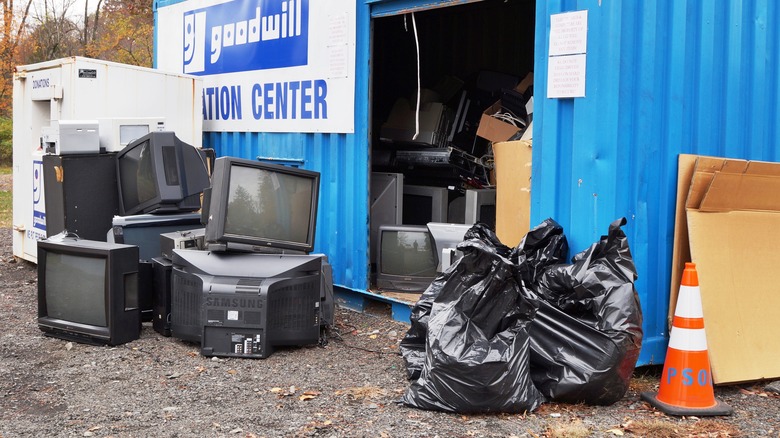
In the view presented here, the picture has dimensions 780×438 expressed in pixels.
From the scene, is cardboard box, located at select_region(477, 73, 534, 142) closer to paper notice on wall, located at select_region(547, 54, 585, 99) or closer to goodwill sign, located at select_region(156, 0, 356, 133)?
goodwill sign, located at select_region(156, 0, 356, 133)

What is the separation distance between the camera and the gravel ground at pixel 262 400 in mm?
3570

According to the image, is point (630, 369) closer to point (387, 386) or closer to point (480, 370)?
point (480, 370)

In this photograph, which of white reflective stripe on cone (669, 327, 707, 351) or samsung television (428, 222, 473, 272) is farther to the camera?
samsung television (428, 222, 473, 272)

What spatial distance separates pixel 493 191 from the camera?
20.8 feet

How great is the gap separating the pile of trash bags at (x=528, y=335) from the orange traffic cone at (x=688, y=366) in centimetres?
20

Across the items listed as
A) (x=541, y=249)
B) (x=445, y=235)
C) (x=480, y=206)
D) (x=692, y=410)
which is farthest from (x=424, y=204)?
(x=692, y=410)

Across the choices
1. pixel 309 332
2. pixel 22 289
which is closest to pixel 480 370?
pixel 309 332

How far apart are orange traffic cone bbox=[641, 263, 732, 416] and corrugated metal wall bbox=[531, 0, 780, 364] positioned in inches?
15.5

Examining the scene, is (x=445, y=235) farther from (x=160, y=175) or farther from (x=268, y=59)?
(x=268, y=59)

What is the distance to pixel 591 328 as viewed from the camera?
3.79m

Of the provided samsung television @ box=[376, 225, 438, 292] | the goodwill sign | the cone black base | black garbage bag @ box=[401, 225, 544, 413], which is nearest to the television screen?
samsung television @ box=[376, 225, 438, 292]

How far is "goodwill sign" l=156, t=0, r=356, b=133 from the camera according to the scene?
607 centimetres

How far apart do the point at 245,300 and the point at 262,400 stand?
0.81m

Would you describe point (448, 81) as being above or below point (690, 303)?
above
